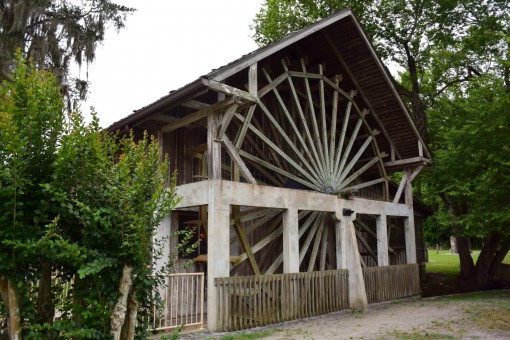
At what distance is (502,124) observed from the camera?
12391mm

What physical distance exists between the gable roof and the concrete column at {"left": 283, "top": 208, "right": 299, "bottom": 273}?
322 cm

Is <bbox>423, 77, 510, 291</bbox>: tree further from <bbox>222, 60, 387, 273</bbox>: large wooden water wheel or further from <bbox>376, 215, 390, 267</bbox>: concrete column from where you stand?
<bbox>222, 60, 387, 273</bbox>: large wooden water wheel

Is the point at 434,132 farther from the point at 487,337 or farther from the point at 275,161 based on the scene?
the point at 487,337

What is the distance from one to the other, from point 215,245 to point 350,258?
4.53m

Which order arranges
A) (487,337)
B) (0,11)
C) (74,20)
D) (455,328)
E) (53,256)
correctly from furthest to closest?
(74,20), (0,11), (455,328), (487,337), (53,256)

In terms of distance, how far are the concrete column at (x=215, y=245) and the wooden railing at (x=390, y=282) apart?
201 inches

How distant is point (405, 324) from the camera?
910 centimetres

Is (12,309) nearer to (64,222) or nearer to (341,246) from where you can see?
(64,222)

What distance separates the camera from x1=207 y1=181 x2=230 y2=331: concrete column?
27.3 feet

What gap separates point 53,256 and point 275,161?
9509mm

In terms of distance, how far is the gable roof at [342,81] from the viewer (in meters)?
9.09

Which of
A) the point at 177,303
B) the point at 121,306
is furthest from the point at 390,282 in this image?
the point at 121,306

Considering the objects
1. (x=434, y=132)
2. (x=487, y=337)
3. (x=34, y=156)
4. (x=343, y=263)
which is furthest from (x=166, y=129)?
(x=434, y=132)

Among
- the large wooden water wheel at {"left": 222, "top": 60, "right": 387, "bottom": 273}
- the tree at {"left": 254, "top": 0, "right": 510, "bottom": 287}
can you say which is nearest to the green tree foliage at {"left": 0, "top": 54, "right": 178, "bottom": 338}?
the large wooden water wheel at {"left": 222, "top": 60, "right": 387, "bottom": 273}
